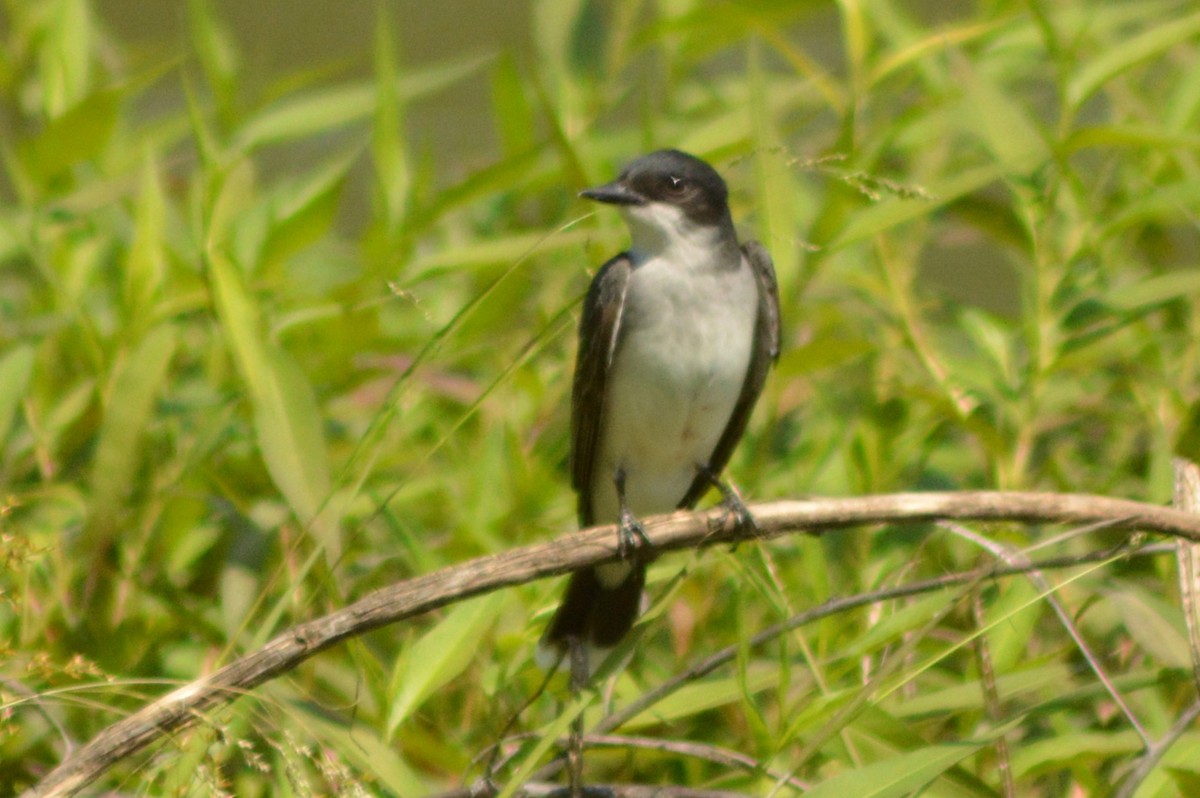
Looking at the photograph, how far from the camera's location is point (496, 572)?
217 cm

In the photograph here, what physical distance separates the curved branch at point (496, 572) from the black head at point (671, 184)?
3.95 ft

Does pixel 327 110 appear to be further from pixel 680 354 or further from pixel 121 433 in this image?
pixel 121 433

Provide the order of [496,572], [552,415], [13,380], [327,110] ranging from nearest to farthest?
[496,572] → [13,380] → [552,415] → [327,110]

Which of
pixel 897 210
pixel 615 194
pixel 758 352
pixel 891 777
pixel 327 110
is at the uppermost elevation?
pixel 327 110

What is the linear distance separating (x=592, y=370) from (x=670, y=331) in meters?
0.21

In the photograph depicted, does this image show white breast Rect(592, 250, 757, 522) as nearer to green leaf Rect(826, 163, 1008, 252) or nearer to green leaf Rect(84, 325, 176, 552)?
green leaf Rect(826, 163, 1008, 252)

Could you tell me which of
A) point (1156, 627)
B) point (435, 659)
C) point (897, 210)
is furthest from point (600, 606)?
point (1156, 627)

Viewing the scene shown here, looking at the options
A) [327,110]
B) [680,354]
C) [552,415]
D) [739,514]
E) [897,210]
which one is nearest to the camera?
[739,514]

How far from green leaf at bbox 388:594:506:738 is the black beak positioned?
105cm

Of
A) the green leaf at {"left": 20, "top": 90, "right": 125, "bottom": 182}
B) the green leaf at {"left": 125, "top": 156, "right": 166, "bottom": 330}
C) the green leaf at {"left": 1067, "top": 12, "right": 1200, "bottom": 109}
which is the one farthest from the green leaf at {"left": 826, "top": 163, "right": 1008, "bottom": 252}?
the green leaf at {"left": 20, "top": 90, "right": 125, "bottom": 182}

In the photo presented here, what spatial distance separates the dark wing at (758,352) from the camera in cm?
369

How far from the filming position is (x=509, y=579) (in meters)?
2.18

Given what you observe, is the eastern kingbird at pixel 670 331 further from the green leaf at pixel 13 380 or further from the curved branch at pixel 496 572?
the green leaf at pixel 13 380

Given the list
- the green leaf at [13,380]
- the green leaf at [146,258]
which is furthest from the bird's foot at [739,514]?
the green leaf at [13,380]
